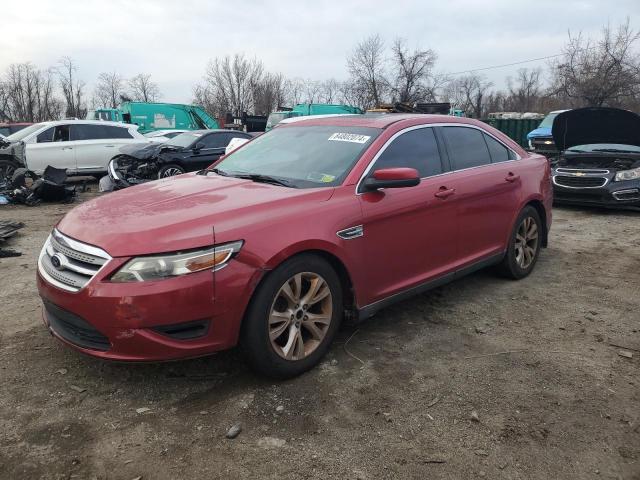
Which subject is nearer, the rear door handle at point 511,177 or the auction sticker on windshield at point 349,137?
the auction sticker on windshield at point 349,137

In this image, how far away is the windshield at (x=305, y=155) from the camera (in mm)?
3518

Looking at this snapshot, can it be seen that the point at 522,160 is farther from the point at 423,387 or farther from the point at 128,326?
the point at 128,326

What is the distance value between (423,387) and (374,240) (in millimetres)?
991

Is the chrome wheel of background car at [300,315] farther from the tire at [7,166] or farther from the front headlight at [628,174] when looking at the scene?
the tire at [7,166]

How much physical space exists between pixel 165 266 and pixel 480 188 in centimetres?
279

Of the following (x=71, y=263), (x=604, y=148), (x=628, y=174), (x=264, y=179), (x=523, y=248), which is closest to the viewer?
(x=71, y=263)

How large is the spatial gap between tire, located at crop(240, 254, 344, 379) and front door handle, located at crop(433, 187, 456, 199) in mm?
1188

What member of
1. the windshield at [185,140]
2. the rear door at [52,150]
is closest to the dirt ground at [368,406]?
the windshield at [185,140]

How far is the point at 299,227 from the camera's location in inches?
117

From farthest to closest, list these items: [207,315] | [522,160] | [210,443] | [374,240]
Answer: [522,160]
[374,240]
[207,315]
[210,443]

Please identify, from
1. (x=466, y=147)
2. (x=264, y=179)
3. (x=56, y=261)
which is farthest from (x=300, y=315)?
(x=466, y=147)

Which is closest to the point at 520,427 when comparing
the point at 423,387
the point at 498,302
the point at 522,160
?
the point at 423,387

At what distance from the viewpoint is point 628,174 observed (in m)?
8.40

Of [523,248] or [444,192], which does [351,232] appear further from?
[523,248]
